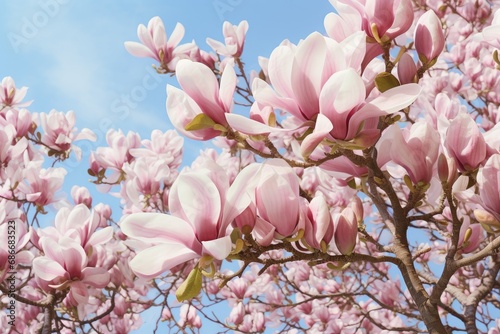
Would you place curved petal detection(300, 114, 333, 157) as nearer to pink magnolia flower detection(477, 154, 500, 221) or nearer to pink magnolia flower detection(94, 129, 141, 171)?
pink magnolia flower detection(477, 154, 500, 221)

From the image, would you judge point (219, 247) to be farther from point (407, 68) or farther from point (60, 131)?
point (60, 131)

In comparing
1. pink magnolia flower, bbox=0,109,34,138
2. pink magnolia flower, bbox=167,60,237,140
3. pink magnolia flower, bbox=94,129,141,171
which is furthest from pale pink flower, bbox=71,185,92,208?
pink magnolia flower, bbox=167,60,237,140

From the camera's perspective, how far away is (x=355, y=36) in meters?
0.84

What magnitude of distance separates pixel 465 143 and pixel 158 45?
6.78 ft

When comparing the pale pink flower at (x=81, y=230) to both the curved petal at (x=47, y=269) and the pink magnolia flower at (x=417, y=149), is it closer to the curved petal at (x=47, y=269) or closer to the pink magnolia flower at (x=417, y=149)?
the curved petal at (x=47, y=269)

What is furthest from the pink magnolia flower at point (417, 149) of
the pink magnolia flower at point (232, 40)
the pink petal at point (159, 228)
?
the pink magnolia flower at point (232, 40)

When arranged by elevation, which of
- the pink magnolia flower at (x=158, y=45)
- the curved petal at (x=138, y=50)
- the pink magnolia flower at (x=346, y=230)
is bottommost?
the pink magnolia flower at (x=346, y=230)

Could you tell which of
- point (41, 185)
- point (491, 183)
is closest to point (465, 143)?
point (491, 183)

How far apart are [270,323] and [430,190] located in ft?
9.03

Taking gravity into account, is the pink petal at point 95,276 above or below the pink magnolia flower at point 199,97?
below

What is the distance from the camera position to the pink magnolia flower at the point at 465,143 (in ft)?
3.14

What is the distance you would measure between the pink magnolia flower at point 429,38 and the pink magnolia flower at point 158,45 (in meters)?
1.90

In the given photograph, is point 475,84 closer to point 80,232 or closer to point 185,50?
point 185,50

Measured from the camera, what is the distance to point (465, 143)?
3.20 ft
